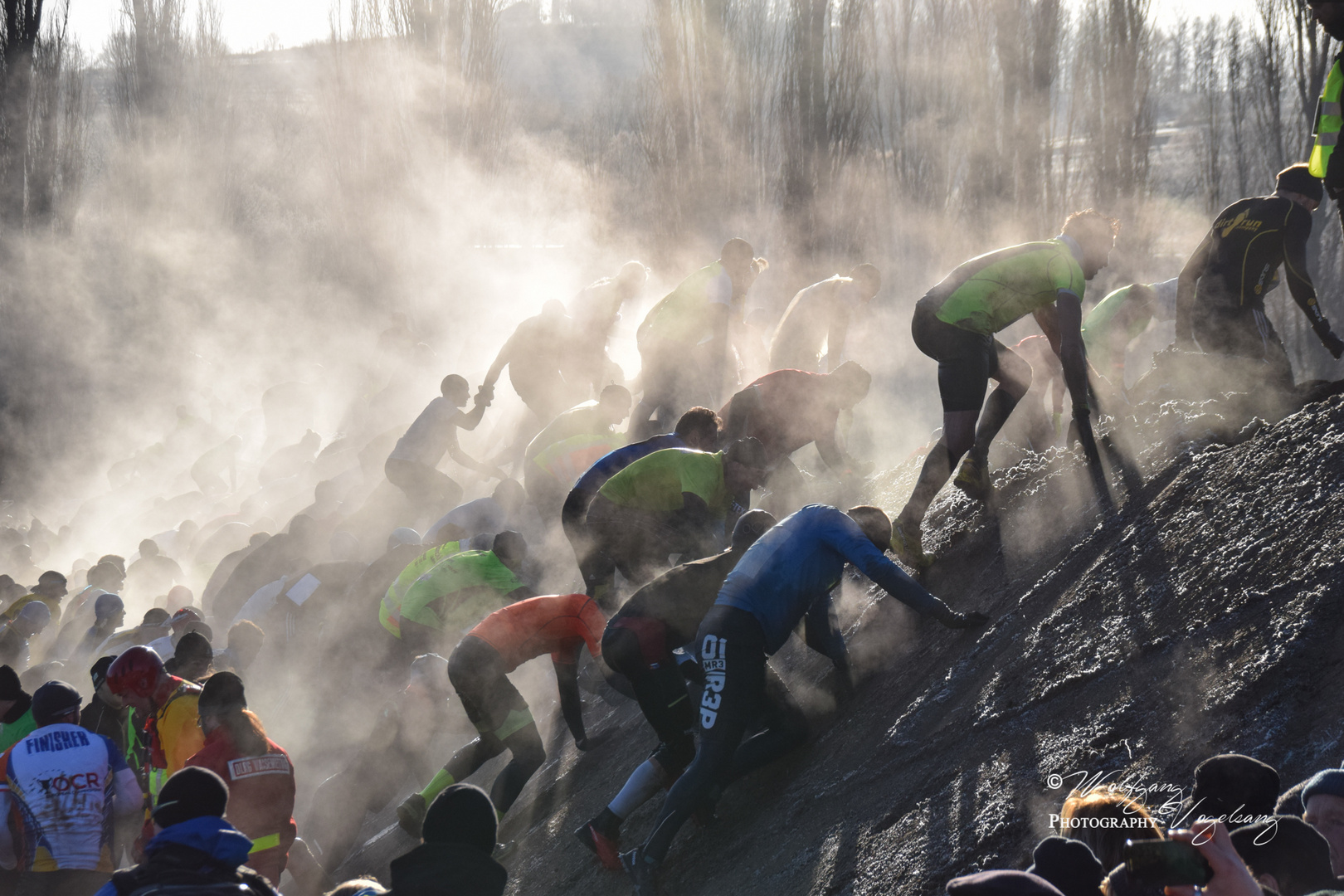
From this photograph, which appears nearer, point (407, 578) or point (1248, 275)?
point (1248, 275)

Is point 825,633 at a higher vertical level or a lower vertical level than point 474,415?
lower

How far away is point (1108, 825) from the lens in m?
2.58

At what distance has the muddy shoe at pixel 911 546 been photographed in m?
5.99

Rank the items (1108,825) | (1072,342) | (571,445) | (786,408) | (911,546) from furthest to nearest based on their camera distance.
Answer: (571,445) < (786,408) < (911,546) < (1072,342) < (1108,825)

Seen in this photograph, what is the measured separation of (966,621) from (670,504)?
1.82 m

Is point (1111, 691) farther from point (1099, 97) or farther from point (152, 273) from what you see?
point (152, 273)

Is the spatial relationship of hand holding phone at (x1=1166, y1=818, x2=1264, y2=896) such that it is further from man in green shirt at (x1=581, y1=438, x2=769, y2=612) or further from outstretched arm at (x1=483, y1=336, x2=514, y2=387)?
outstretched arm at (x1=483, y1=336, x2=514, y2=387)

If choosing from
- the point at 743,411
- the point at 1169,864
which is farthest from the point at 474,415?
the point at 1169,864

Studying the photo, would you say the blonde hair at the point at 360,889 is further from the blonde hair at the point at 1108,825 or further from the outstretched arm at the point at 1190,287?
the outstretched arm at the point at 1190,287

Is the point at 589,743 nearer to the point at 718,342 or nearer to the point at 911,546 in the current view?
the point at 911,546

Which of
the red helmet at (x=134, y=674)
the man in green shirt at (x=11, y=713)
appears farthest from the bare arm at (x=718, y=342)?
the man in green shirt at (x=11, y=713)

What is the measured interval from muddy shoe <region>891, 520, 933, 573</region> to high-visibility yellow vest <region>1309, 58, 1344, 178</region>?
8.55ft

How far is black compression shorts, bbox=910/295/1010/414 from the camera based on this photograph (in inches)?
227

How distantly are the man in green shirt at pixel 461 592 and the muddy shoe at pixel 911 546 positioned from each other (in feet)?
8.15
